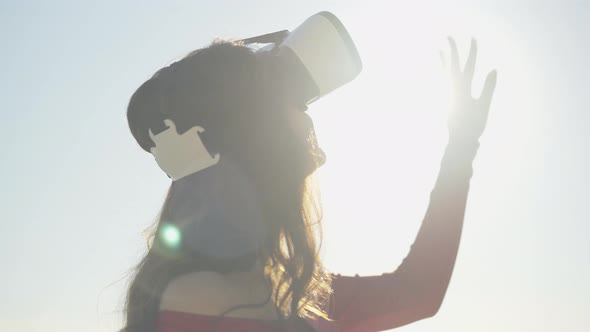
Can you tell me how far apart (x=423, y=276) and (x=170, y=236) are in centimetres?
131

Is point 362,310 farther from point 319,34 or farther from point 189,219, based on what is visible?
point 319,34

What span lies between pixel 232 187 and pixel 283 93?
62 centimetres

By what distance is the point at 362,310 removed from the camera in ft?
14.7

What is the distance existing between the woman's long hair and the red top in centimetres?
28

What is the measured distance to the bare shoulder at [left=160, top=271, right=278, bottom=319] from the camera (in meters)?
3.68

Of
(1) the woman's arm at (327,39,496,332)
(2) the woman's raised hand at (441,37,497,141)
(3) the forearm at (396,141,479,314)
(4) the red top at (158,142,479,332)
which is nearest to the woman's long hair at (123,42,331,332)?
(4) the red top at (158,142,479,332)

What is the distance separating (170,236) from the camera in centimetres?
405

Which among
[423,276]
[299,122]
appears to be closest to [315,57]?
[299,122]

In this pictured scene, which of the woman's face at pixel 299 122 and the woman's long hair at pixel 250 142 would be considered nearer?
the woman's long hair at pixel 250 142

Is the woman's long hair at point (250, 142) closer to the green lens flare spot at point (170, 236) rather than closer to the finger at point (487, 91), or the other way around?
the green lens flare spot at point (170, 236)

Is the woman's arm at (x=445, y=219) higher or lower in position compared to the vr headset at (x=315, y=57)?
lower

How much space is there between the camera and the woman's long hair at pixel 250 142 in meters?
4.05

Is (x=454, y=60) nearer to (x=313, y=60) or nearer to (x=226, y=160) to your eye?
(x=313, y=60)

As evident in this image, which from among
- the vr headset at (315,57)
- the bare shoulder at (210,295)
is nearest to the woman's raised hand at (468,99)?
the vr headset at (315,57)
